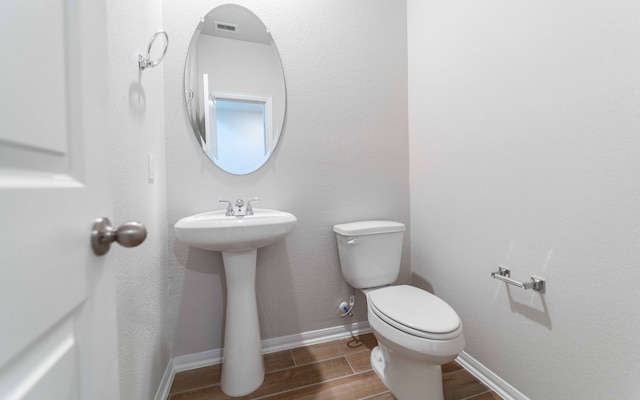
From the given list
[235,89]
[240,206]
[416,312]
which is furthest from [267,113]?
[416,312]

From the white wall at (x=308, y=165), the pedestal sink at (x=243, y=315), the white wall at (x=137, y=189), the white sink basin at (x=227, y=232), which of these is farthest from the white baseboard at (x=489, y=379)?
the white wall at (x=137, y=189)

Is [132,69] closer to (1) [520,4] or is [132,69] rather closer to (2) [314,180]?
(2) [314,180]

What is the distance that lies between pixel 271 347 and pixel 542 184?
157 centimetres

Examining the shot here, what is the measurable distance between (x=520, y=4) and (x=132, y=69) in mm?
1545

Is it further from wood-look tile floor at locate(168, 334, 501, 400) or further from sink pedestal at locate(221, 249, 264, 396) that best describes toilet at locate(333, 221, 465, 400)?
sink pedestal at locate(221, 249, 264, 396)

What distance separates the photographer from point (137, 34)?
978 mm

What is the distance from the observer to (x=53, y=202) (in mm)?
Answer: 313

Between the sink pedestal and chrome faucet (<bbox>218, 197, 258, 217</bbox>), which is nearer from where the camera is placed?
the sink pedestal

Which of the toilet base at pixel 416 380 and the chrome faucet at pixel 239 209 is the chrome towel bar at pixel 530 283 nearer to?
the toilet base at pixel 416 380

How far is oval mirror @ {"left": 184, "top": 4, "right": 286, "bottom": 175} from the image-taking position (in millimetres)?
1402

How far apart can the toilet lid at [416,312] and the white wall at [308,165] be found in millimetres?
454

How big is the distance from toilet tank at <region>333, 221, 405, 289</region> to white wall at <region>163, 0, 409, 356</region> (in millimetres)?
136

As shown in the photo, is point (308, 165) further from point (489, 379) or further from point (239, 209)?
point (489, 379)

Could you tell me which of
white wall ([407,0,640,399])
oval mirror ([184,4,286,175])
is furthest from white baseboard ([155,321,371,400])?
oval mirror ([184,4,286,175])
